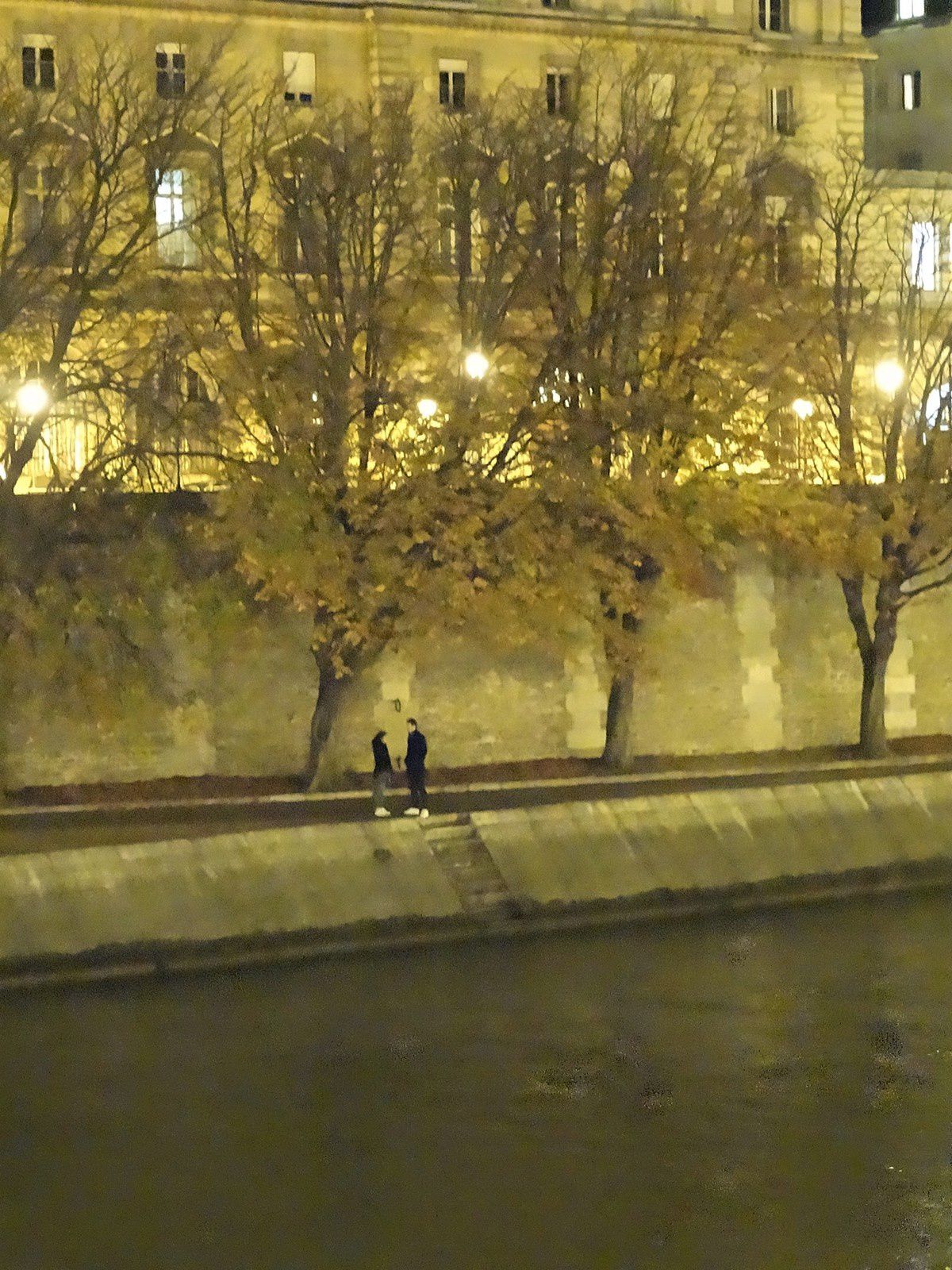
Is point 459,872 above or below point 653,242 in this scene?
below

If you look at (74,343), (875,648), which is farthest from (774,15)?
(74,343)

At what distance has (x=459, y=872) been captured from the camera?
27797 millimetres

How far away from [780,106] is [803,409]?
695 inches

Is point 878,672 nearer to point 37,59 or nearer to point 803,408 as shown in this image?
point 803,408

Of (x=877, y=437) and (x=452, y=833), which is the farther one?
(x=877, y=437)

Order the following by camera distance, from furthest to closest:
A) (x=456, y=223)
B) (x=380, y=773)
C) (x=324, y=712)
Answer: (x=456, y=223), (x=324, y=712), (x=380, y=773)

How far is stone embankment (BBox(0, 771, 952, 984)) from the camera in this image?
2491cm

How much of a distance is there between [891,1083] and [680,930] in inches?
312

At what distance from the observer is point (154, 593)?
33125 millimetres

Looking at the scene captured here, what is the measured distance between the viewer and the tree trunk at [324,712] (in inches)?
1308

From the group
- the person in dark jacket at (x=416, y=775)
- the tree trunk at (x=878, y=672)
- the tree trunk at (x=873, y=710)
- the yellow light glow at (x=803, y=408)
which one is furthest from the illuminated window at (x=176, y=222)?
the tree trunk at (x=873, y=710)

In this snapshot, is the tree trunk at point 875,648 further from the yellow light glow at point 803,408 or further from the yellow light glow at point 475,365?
the yellow light glow at point 475,365

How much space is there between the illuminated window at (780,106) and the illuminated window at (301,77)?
38.7 feet

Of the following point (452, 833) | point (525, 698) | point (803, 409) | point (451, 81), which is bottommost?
point (452, 833)
